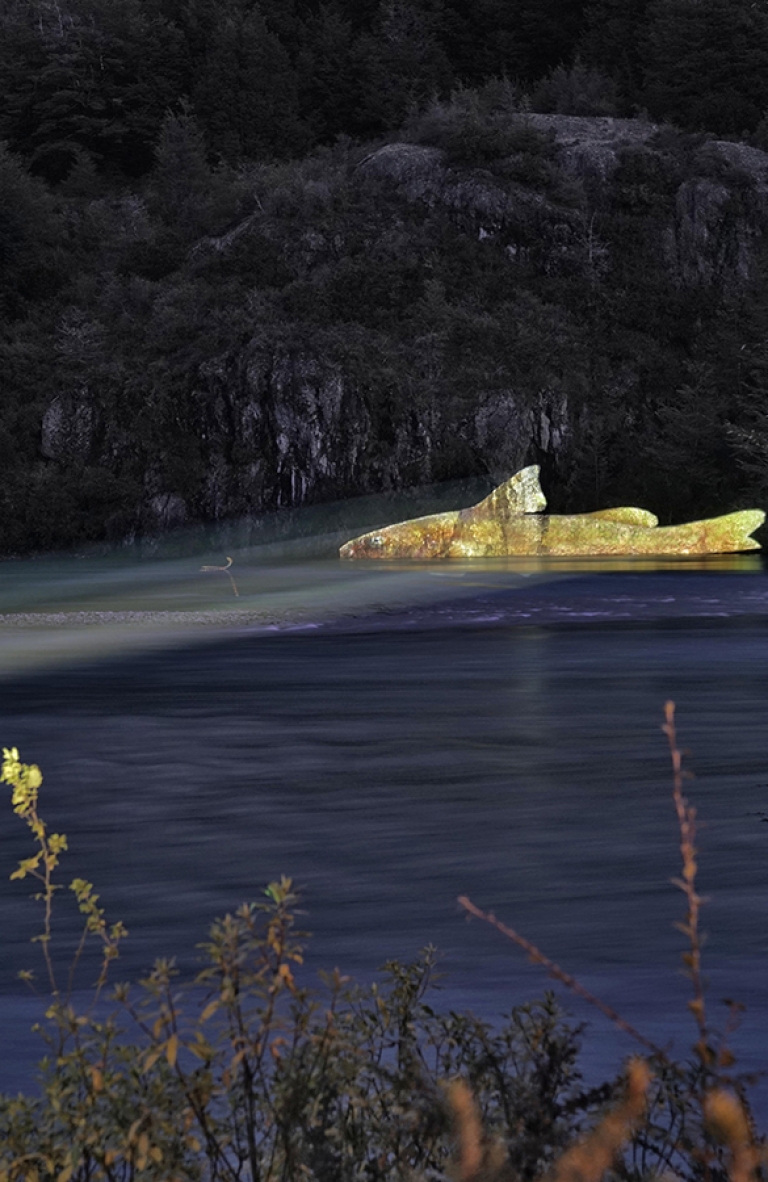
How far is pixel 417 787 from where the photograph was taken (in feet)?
41.0

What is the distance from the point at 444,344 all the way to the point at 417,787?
47.1 m

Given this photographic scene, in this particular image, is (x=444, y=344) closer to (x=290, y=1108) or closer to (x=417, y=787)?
(x=417, y=787)

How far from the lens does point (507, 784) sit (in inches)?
499

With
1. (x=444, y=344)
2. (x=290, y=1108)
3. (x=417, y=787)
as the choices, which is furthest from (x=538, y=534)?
(x=290, y=1108)

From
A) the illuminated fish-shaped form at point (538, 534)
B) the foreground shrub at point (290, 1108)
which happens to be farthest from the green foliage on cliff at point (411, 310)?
the foreground shrub at point (290, 1108)

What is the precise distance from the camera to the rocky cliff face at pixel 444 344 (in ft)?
179

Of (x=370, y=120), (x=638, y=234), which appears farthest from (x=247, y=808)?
(x=370, y=120)

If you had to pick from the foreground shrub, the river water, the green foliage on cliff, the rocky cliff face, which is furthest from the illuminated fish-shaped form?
the foreground shrub

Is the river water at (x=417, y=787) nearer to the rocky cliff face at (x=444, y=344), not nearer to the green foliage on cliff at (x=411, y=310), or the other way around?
the green foliage on cliff at (x=411, y=310)

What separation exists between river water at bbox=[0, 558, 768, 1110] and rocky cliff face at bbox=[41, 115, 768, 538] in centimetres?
2652

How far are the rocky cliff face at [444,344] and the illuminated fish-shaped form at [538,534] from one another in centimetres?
524

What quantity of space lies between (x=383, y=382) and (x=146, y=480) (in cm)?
899

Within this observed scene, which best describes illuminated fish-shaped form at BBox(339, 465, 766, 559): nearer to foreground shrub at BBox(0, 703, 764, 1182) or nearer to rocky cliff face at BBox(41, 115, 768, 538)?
rocky cliff face at BBox(41, 115, 768, 538)

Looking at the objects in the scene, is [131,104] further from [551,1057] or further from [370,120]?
[551,1057]
